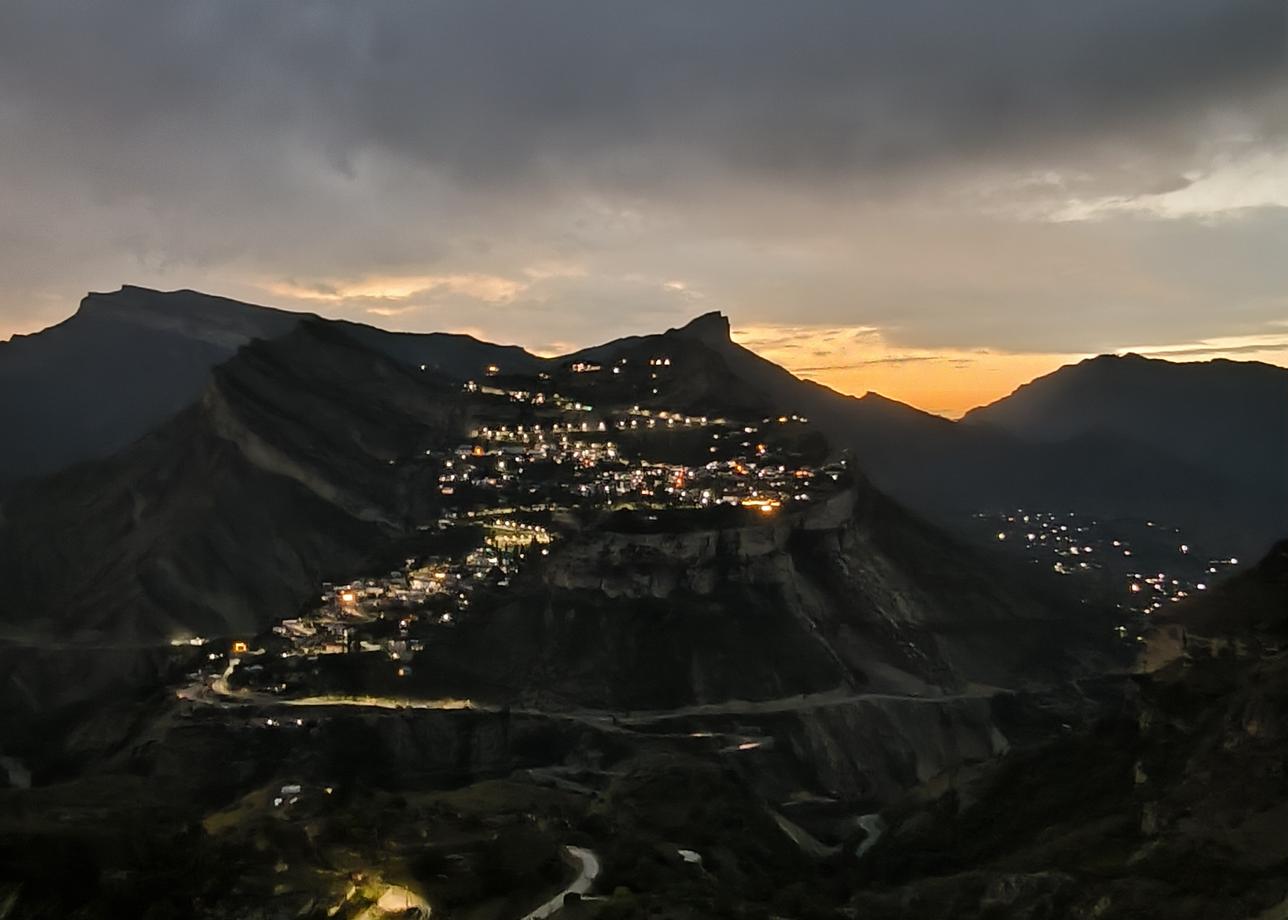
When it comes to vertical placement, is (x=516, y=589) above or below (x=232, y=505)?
below

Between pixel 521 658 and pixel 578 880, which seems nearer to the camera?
pixel 578 880

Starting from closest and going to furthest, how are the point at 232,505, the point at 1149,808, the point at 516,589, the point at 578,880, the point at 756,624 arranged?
1. the point at 1149,808
2. the point at 578,880
3. the point at 756,624
4. the point at 516,589
5. the point at 232,505

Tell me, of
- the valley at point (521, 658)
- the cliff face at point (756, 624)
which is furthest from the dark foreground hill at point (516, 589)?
the valley at point (521, 658)

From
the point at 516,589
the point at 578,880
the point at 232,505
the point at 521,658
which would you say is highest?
the point at 232,505

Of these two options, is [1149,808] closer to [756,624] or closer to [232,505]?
[756,624]

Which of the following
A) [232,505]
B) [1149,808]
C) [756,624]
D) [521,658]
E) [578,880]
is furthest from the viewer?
[232,505]

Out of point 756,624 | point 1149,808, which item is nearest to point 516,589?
point 756,624

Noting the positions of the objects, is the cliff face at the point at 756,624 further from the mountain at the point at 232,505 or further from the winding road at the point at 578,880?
the winding road at the point at 578,880

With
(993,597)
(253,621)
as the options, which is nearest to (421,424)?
(253,621)

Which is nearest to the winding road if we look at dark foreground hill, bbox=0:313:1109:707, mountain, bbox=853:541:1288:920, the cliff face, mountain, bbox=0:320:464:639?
mountain, bbox=853:541:1288:920

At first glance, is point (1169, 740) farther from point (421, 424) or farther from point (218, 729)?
point (421, 424)

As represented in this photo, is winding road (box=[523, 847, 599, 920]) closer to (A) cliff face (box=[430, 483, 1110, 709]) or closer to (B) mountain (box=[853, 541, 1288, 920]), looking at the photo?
(B) mountain (box=[853, 541, 1288, 920])
